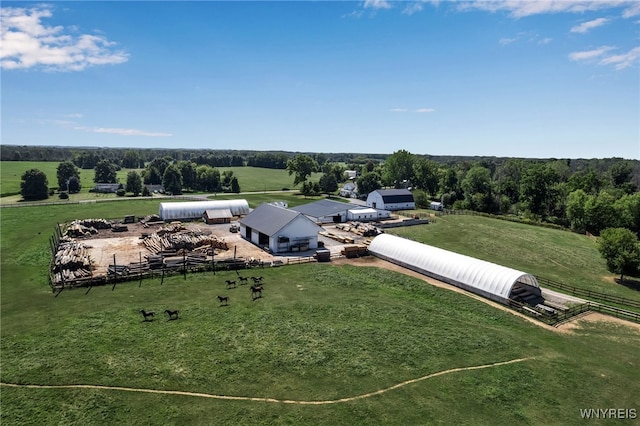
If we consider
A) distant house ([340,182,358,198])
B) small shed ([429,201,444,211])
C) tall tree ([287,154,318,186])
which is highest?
tall tree ([287,154,318,186])

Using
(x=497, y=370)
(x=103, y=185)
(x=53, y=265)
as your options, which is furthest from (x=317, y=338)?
(x=103, y=185)

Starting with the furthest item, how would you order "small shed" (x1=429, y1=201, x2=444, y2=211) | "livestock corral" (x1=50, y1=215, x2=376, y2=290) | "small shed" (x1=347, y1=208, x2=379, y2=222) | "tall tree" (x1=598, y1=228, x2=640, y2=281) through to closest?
"small shed" (x1=429, y1=201, x2=444, y2=211), "small shed" (x1=347, y1=208, x2=379, y2=222), "tall tree" (x1=598, y1=228, x2=640, y2=281), "livestock corral" (x1=50, y1=215, x2=376, y2=290)

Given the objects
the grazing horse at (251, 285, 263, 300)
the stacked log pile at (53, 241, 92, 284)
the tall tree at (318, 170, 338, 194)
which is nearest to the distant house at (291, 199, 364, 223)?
the grazing horse at (251, 285, 263, 300)

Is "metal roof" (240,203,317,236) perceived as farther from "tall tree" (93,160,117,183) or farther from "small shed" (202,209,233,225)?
"tall tree" (93,160,117,183)

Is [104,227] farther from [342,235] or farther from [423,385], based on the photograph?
[423,385]

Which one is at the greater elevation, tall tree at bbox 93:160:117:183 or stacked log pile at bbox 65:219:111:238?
tall tree at bbox 93:160:117:183

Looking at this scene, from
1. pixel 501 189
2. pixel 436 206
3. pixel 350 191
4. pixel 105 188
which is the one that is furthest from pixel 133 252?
pixel 501 189

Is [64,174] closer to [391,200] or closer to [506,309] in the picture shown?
[391,200]
